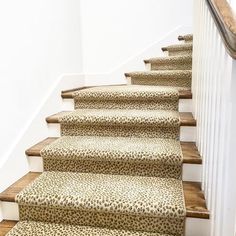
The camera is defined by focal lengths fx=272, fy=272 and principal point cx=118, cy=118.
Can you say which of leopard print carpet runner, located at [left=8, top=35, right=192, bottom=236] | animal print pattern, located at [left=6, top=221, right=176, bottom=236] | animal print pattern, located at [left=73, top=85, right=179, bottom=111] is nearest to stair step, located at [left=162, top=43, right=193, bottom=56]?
animal print pattern, located at [left=73, top=85, right=179, bottom=111]

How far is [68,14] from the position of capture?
7.97 feet

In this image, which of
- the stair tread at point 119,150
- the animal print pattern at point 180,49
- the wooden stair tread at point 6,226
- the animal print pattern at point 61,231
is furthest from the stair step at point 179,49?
the wooden stair tread at point 6,226

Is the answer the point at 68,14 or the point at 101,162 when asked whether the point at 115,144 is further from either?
the point at 68,14

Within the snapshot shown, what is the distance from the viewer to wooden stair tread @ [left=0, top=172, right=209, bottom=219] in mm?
1229

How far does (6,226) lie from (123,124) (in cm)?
91

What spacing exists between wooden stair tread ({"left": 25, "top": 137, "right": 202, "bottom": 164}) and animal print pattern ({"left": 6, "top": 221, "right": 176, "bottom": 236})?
17.3 inches

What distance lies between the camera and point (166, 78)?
8.04ft

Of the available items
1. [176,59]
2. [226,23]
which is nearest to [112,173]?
[226,23]

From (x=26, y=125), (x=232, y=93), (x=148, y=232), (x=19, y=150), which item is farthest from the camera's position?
(x=26, y=125)

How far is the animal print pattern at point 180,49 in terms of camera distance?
9.60 feet

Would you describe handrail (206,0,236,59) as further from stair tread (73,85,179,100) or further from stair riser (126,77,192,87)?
stair riser (126,77,192,87)

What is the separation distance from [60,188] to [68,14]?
164 centimetres

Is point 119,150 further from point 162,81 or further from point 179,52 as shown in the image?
point 179,52

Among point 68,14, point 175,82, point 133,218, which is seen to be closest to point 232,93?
point 133,218
